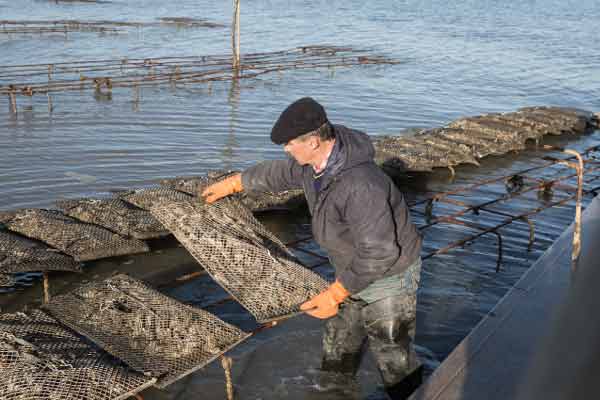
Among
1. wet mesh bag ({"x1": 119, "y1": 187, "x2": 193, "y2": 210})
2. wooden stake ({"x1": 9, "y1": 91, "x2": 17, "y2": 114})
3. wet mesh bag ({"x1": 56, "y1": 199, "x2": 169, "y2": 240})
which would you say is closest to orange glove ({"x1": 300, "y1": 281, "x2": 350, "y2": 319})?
wet mesh bag ({"x1": 56, "y1": 199, "x2": 169, "y2": 240})

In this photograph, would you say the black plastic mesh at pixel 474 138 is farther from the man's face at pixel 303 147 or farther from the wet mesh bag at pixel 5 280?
the man's face at pixel 303 147

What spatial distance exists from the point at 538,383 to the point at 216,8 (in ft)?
186

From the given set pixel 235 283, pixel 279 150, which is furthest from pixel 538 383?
pixel 279 150

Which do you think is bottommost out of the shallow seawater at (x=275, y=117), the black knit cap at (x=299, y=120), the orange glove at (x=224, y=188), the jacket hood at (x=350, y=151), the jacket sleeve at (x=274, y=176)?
the shallow seawater at (x=275, y=117)

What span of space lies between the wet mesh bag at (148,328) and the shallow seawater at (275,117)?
1.00 m

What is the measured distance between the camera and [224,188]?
4.68 metres

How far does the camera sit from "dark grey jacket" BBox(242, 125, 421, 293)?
3.52m

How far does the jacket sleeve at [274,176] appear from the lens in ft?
14.1

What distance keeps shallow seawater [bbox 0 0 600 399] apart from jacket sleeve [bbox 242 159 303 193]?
2151mm

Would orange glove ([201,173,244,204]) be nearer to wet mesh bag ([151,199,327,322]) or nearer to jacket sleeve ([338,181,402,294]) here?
wet mesh bag ([151,199,327,322])

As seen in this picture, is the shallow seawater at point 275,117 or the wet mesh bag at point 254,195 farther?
the wet mesh bag at point 254,195

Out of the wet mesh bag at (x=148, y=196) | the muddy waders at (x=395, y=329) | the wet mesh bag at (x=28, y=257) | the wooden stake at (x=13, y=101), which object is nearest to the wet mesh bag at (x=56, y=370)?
the muddy waders at (x=395, y=329)

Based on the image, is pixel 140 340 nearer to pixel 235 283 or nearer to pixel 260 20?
pixel 235 283

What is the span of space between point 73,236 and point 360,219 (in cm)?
518
